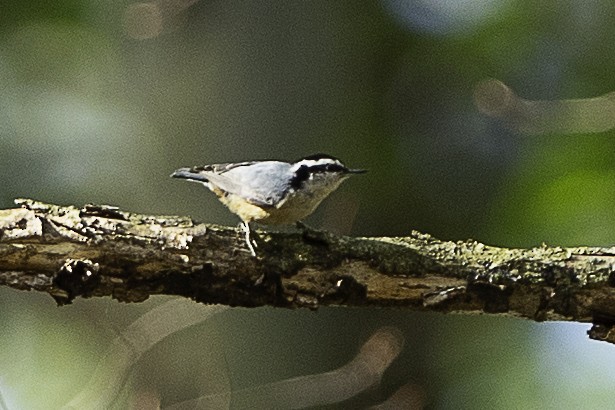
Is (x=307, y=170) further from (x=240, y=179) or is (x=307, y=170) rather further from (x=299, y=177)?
(x=240, y=179)

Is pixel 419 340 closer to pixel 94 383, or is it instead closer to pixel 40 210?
pixel 94 383

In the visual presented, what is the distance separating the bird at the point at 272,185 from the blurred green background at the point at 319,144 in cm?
24

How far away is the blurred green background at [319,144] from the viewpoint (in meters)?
3.21

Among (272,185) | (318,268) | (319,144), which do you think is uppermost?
(319,144)

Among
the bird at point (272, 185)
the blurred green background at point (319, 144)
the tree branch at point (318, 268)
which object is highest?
the blurred green background at point (319, 144)

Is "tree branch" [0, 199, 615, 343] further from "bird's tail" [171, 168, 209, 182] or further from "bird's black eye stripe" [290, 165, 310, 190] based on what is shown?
"bird's tail" [171, 168, 209, 182]

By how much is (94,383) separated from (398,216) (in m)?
1.33

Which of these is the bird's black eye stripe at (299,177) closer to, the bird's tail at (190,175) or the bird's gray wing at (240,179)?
the bird's gray wing at (240,179)

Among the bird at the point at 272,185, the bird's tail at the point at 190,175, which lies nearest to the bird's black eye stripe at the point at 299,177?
the bird at the point at 272,185

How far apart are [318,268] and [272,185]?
47cm

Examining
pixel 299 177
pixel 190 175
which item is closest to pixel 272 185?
pixel 299 177

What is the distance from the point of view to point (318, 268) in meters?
2.38

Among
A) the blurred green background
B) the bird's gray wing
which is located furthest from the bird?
the blurred green background

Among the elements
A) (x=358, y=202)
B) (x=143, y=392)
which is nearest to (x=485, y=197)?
(x=358, y=202)
